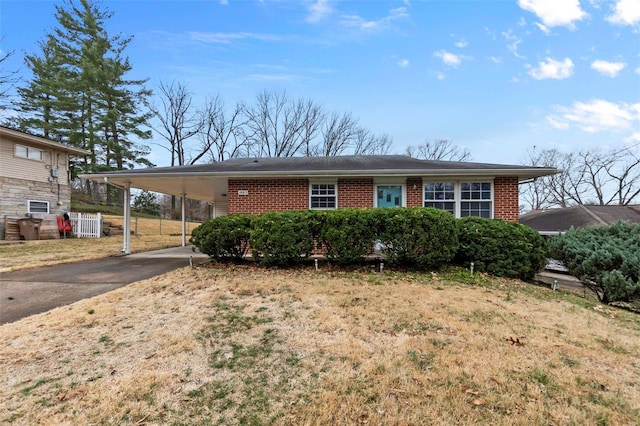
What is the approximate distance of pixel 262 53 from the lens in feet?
53.6

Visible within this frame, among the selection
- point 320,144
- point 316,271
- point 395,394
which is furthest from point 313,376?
point 320,144

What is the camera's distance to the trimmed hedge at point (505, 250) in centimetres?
689

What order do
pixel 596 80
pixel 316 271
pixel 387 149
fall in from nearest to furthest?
pixel 316 271 < pixel 596 80 < pixel 387 149

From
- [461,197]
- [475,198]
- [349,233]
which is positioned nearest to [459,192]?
[461,197]

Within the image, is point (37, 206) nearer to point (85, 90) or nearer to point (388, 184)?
point (85, 90)

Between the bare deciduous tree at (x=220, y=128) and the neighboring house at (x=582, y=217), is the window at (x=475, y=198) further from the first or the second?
the bare deciduous tree at (x=220, y=128)

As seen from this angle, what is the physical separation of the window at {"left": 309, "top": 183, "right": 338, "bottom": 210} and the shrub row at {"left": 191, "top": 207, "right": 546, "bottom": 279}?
2.36m

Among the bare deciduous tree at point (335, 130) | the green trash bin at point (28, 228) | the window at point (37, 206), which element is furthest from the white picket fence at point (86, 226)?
the bare deciduous tree at point (335, 130)

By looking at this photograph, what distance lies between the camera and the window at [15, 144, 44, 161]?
1485 centimetres

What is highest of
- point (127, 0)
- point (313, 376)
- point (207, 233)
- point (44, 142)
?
point (127, 0)

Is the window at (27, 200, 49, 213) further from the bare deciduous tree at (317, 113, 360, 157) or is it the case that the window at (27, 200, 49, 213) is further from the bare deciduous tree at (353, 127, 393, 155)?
the bare deciduous tree at (353, 127, 393, 155)

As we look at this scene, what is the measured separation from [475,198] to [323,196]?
15.5 ft

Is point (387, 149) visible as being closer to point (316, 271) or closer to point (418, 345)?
point (316, 271)

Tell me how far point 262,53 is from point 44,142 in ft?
40.0
